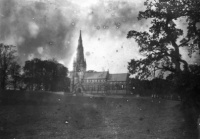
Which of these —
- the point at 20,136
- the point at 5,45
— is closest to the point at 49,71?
the point at 5,45

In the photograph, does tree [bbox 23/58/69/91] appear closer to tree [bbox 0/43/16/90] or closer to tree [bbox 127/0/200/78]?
tree [bbox 0/43/16/90]

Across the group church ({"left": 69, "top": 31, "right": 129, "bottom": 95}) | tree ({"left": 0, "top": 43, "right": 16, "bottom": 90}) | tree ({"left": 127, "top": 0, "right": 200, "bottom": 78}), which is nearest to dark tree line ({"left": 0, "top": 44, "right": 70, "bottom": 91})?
tree ({"left": 0, "top": 43, "right": 16, "bottom": 90})

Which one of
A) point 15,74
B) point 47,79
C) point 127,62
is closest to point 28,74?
point 15,74

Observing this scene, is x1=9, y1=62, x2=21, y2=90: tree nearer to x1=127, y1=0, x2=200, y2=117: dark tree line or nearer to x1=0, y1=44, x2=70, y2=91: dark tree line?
x1=0, y1=44, x2=70, y2=91: dark tree line

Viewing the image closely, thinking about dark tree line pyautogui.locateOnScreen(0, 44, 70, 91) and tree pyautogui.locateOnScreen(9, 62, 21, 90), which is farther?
tree pyautogui.locateOnScreen(9, 62, 21, 90)

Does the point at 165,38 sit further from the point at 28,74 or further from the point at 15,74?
the point at 28,74

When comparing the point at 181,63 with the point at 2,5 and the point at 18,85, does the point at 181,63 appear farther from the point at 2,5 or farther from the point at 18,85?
the point at 18,85
